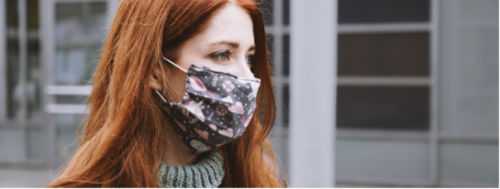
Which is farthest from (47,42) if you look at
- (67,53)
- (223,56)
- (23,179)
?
(223,56)

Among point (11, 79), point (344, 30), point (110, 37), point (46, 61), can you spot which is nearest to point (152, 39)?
point (110, 37)

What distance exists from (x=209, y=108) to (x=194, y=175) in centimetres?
22

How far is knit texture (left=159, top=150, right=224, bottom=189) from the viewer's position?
4.12ft

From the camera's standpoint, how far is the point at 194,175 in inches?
51.3

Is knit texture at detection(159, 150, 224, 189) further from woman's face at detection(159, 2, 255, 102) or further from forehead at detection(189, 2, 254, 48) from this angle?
forehead at detection(189, 2, 254, 48)

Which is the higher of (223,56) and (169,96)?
(223,56)

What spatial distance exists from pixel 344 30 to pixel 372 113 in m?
0.98

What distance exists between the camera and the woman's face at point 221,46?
1246 millimetres

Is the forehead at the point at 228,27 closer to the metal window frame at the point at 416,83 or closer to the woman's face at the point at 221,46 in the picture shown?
the woman's face at the point at 221,46

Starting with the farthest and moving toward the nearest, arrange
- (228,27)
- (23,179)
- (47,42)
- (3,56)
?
(3,56) → (47,42) → (23,179) → (228,27)

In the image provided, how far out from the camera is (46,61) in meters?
5.42

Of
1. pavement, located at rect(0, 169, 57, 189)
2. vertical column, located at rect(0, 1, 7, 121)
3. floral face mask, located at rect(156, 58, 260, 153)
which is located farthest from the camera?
vertical column, located at rect(0, 1, 7, 121)

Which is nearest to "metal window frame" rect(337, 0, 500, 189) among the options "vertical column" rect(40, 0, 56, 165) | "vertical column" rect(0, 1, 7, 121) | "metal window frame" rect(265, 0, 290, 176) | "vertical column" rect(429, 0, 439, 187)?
"vertical column" rect(429, 0, 439, 187)

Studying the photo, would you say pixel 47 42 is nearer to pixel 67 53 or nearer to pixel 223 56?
pixel 67 53
